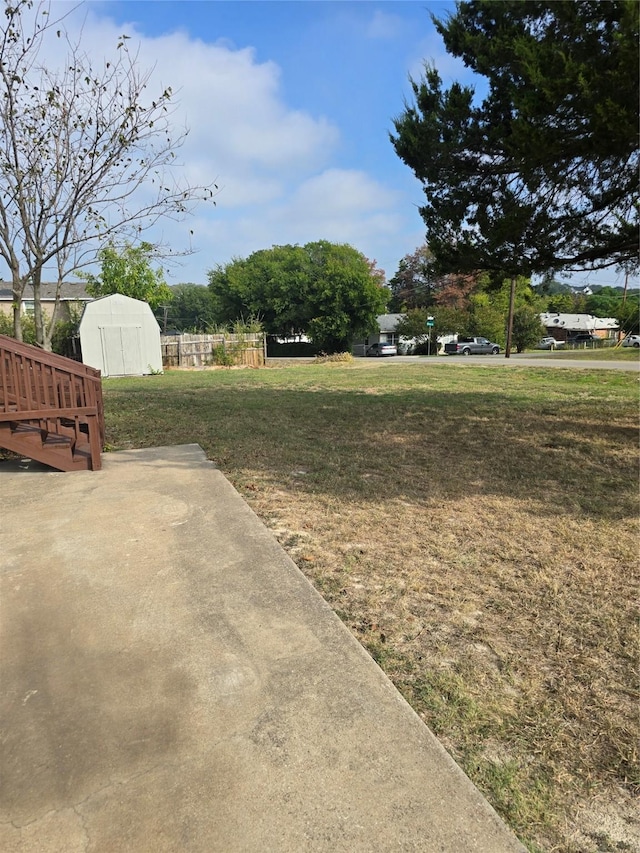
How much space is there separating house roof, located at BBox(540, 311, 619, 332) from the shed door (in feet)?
207

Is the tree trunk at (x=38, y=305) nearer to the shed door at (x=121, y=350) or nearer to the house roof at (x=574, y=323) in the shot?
the shed door at (x=121, y=350)

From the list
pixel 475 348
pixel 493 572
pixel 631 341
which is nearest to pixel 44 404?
pixel 493 572

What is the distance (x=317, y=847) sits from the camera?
4.90 ft

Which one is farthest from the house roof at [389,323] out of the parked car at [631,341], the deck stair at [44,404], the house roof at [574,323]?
the deck stair at [44,404]

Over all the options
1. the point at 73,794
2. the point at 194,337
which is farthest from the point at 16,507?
the point at 194,337

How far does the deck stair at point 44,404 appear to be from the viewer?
521 centimetres

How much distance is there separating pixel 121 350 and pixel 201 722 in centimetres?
2111

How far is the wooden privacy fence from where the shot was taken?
80.6 ft

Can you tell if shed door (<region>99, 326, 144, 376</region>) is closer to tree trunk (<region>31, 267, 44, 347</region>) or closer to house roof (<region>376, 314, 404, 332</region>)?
tree trunk (<region>31, 267, 44, 347</region>)

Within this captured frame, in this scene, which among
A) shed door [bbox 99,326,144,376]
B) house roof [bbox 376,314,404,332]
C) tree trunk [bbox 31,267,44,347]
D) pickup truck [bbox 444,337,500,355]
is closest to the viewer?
tree trunk [bbox 31,267,44,347]

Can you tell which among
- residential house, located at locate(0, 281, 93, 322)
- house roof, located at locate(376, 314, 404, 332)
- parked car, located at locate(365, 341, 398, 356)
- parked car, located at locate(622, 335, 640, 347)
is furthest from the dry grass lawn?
house roof, located at locate(376, 314, 404, 332)

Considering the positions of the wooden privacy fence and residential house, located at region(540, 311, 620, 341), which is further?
residential house, located at region(540, 311, 620, 341)

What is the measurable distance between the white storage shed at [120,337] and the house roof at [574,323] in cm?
6269

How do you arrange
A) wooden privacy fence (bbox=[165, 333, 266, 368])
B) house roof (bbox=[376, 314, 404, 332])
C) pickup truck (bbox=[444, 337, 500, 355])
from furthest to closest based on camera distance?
house roof (bbox=[376, 314, 404, 332]), pickup truck (bbox=[444, 337, 500, 355]), wooden privacy fence (bbox=[165, 333, 266, 368])
